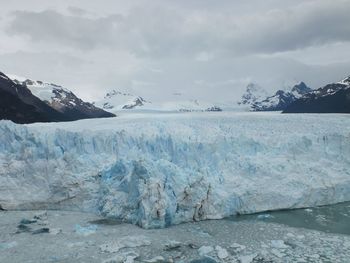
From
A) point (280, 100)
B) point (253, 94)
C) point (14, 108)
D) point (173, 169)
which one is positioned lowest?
point (173, 169)

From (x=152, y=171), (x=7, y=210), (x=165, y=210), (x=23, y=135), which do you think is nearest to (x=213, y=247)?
(x=165, y=210)

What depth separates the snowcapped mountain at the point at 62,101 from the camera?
195 feet

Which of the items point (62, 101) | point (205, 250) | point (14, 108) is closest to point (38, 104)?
point (14, 108)

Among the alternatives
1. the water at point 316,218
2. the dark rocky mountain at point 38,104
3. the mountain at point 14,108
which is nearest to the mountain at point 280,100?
the dark rocky mountain at point 38,104

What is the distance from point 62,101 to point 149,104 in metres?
61.1

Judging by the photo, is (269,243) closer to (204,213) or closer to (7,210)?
(204,213)

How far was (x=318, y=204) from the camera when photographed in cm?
1549

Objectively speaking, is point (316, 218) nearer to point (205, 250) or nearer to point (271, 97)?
point (205, 250)

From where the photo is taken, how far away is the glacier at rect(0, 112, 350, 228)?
13.9 metres

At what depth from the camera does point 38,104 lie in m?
48.0

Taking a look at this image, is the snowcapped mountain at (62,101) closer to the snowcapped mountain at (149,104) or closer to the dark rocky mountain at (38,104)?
the dark rocky mountain at (38,104)

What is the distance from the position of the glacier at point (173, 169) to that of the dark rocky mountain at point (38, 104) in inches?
835

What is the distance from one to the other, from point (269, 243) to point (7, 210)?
8.75m

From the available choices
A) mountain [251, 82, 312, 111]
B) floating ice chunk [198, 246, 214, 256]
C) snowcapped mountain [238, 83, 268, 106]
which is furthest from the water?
snowcapped mountain [238, 83, 268, 106]
